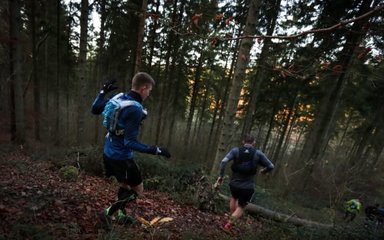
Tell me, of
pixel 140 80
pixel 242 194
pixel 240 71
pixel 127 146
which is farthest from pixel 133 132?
pixel 240 71

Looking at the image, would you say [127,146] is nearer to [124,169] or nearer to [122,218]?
[124,169]

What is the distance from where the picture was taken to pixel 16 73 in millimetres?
11266

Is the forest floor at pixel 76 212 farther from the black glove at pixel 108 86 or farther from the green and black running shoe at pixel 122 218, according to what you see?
the black glove at pixel 108 86

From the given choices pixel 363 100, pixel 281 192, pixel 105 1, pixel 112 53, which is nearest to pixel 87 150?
pixel 105 1

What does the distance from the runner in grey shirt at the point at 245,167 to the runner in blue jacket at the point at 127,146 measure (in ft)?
8.36

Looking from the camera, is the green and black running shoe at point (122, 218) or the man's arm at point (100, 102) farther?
the green and black running shoe at point (122, 218)

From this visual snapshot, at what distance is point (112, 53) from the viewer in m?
20.2

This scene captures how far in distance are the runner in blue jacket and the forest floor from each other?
1.49ft

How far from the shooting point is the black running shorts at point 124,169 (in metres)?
3.85

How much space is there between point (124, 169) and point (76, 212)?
53.9 inches

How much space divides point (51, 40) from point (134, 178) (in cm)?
2395

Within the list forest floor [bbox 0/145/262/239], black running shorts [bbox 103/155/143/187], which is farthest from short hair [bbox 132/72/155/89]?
forest floor [bbox 0/145/262/239]

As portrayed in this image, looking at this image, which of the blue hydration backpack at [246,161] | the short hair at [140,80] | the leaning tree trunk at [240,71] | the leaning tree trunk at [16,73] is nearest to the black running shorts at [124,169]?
the short hair at [140,80]

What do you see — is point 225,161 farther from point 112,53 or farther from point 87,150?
point 112,53
